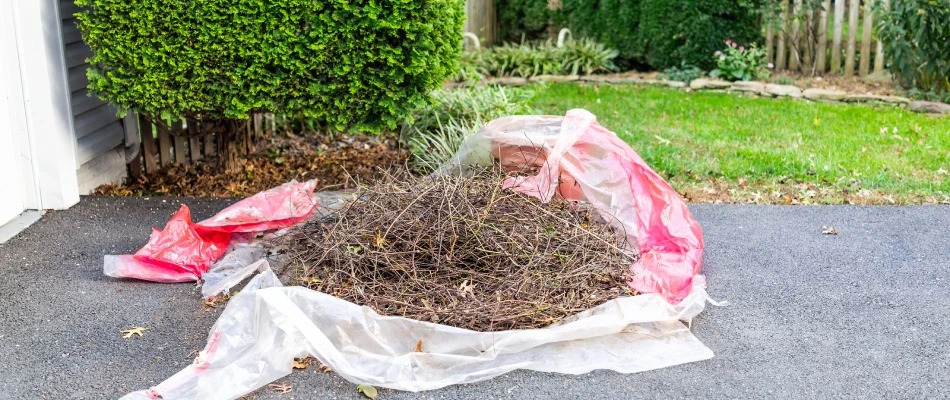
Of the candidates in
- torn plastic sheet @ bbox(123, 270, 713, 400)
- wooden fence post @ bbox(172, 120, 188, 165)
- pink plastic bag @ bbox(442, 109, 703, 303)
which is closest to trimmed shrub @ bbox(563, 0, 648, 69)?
wooden fence post @ bbox(172, 120, 188, 165)

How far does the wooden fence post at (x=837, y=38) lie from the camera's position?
9.31 meters

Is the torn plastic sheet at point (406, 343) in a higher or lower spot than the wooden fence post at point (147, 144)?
lower

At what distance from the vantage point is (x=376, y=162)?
6.66m

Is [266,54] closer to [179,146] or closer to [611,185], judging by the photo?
[179,146]

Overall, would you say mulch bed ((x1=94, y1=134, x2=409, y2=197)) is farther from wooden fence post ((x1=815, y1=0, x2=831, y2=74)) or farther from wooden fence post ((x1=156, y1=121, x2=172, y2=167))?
wooden fence post ((x1=815, y1=0, x2=831, y2=74))

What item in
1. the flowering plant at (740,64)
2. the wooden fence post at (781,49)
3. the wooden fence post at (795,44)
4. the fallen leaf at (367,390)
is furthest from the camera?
the wooden fence post at (781,49)

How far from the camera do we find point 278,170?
6.55 m

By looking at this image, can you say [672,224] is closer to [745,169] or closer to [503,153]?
[503,153]

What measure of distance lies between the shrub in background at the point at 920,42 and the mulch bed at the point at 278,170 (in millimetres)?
4802

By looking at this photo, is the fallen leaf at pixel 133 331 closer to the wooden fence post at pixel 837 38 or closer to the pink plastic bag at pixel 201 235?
the pink plastic bag at pixel 201 235

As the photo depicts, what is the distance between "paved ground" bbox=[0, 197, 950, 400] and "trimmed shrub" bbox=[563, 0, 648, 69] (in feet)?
16.1

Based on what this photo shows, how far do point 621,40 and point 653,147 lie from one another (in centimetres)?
362

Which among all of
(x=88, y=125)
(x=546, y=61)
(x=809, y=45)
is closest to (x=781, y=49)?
(x=809, y=45)

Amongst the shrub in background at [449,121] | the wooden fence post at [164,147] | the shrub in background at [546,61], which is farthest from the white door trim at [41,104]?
the shrub in background at [546,61]
